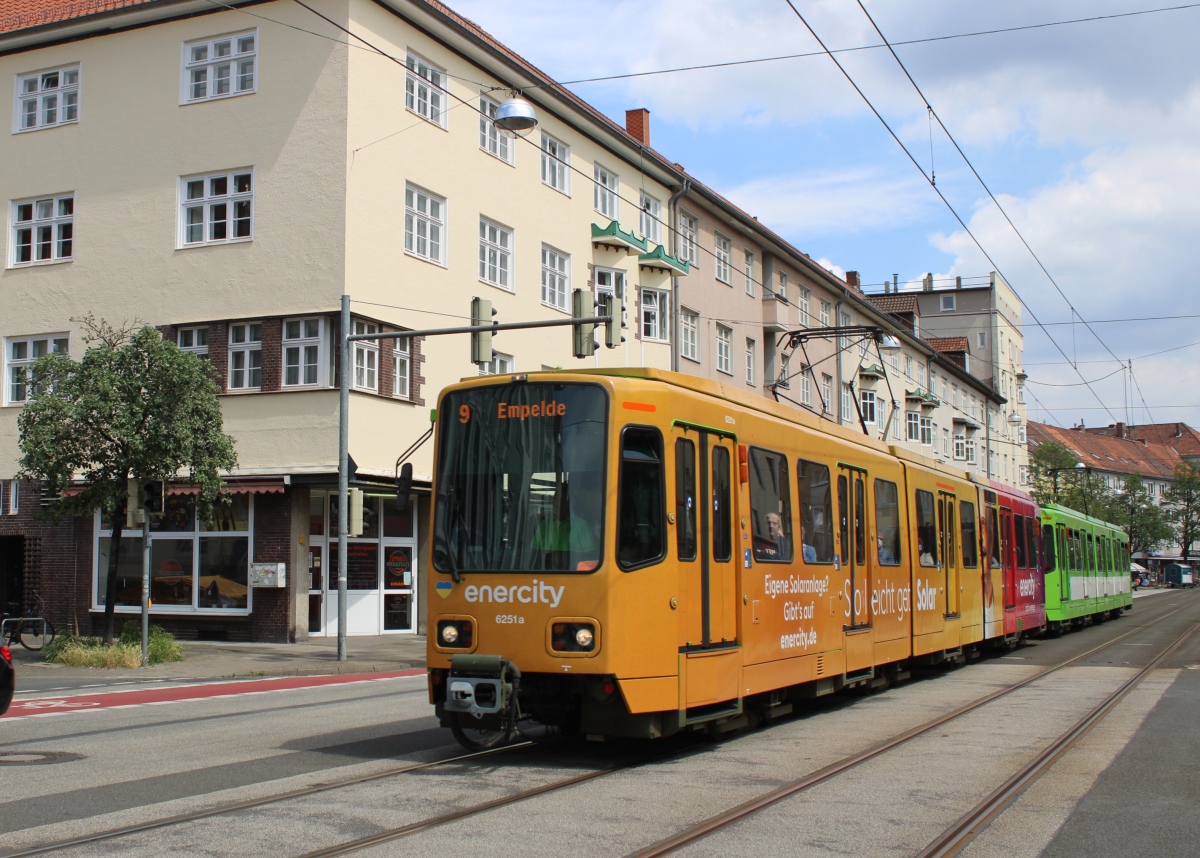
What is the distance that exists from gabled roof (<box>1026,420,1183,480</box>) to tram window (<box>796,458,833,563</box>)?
360 feet

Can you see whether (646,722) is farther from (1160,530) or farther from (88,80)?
(1160,530)

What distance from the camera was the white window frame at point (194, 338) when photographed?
86.9ft

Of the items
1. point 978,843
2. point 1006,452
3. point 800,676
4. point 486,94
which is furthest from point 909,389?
point 978,843

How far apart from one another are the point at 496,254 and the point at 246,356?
22.4 ft

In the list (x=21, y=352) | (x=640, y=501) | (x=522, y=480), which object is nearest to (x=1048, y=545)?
(x=640, y=501)

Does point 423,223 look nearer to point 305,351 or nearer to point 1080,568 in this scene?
point 305,351

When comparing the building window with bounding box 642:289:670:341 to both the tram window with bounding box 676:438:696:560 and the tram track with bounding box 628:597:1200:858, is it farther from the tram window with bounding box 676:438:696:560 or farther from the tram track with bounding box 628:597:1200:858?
the tram window with bounding box 676:438:696:560

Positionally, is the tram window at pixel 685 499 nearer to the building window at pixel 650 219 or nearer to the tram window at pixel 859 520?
the tram window at pixel 859 520

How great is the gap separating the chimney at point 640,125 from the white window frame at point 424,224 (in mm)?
13417

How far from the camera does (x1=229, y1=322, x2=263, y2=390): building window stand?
85.2 ft

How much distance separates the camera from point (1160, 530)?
103000mm

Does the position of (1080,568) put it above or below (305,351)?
below

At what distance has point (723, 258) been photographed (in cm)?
4297

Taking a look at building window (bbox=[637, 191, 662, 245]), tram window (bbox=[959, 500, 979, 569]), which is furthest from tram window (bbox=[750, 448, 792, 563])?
building window (bbox=[637, 191, 662, 245])
